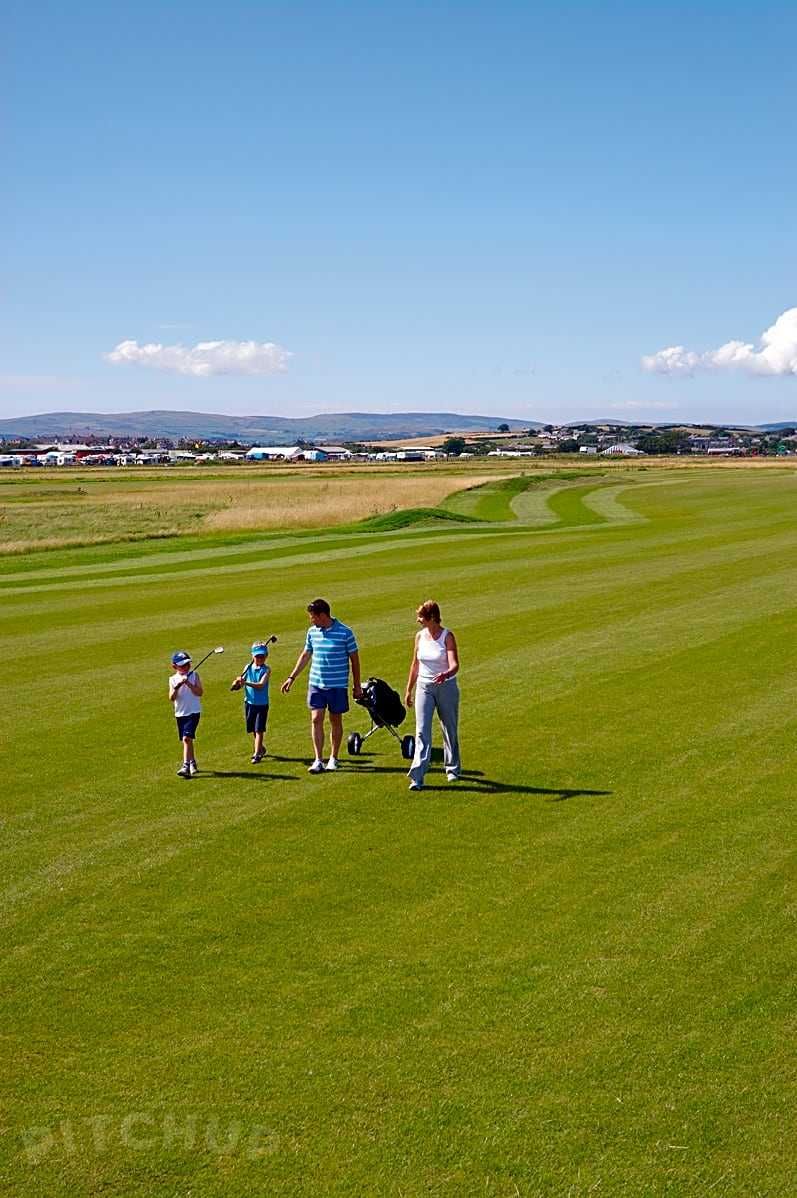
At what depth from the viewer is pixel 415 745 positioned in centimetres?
1591

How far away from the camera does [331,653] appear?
15.8 m

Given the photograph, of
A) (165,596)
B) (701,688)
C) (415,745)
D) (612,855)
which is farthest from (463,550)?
(612,855)

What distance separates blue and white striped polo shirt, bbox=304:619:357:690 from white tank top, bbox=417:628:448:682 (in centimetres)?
101

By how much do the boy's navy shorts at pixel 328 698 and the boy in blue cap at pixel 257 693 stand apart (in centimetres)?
69

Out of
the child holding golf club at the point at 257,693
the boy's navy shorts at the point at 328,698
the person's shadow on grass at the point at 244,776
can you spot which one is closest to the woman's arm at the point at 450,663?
the boy's navy shorts at the point at 328,698

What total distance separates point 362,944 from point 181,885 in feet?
7.96

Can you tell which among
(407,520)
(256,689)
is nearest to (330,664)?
(256,689)

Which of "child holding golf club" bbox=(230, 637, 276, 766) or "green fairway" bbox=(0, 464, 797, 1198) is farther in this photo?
"child holding golf club" bbox=(230, 637, 276, 766)

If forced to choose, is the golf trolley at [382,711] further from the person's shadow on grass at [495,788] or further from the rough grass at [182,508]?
the rough grass at [182,508]

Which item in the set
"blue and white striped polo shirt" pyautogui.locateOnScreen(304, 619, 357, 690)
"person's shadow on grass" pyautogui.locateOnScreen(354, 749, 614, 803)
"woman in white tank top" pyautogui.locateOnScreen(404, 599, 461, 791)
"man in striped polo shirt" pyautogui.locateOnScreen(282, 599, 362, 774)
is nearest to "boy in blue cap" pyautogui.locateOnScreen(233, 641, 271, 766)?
"man in striped polo shirt" pyautogui.locateOnScreen(282, 599, 362, 774)

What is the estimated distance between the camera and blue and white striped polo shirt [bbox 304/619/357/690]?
15.8m

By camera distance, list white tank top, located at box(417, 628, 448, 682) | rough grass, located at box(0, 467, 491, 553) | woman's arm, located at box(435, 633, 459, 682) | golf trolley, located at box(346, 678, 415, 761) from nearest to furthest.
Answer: woman's arm, located at box(435, 633, 459, 682), white tank top, located at box(417, 628, 448, 682), golf trolley, located at box(346, 678, 415, 761), rough grass, located at box(0, 467, 491, 553)

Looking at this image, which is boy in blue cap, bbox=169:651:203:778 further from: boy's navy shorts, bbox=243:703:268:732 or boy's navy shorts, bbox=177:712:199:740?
boy's navy shorts, bbox=243:703:268:732

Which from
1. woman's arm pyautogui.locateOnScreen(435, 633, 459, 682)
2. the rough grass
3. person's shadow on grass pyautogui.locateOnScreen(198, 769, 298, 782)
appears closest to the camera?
woman's arm pyautogui.locateOnScreen(435, 633, 459, 682)
